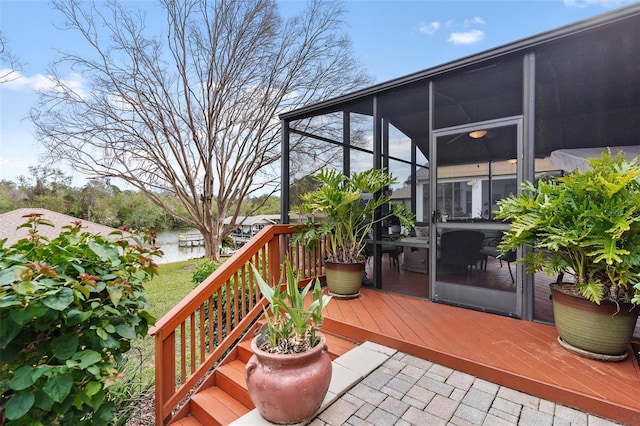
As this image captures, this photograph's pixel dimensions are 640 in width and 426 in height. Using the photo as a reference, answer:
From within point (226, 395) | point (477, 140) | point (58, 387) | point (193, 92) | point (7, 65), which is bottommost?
point (226, 395)

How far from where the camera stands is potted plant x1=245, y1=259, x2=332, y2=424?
1.78 metres

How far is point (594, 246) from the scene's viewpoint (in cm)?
222

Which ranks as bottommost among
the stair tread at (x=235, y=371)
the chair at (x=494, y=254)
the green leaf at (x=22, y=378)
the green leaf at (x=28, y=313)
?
the stair tread at (x=235, y=371)

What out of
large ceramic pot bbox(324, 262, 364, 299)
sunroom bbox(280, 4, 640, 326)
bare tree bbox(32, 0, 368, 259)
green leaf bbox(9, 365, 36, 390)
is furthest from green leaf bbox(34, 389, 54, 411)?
bare tree bbox(32, 0, 368, 259)

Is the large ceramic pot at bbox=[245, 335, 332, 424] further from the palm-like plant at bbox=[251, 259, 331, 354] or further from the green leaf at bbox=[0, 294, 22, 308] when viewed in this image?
the green leaf at bbox=[0, 294, 22, 308]

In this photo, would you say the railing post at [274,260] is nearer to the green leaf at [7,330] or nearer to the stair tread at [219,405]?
the stair tread at [219,405]

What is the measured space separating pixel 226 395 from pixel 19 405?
5.59 ft

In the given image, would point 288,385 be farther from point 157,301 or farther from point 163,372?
point 157,301

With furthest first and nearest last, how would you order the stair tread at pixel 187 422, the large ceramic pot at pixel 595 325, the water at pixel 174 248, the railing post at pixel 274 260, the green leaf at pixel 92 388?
the water at pixel 174 248 < the railing post at pixel 274 260 < the stair tread at pixel 187 422 < the large ceramic pot at pixel 595 325 < the green leaf at pixel 92 388

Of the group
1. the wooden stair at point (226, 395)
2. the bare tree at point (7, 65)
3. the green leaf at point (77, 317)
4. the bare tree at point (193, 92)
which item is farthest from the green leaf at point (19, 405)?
the bare tree at point (193, 92)

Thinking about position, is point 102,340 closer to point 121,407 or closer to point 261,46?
point 121,407

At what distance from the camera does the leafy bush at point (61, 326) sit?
1264 millimetres

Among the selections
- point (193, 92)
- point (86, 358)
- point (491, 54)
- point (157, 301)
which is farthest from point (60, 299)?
point (193, 92)

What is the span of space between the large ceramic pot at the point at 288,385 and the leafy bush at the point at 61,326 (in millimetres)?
790
